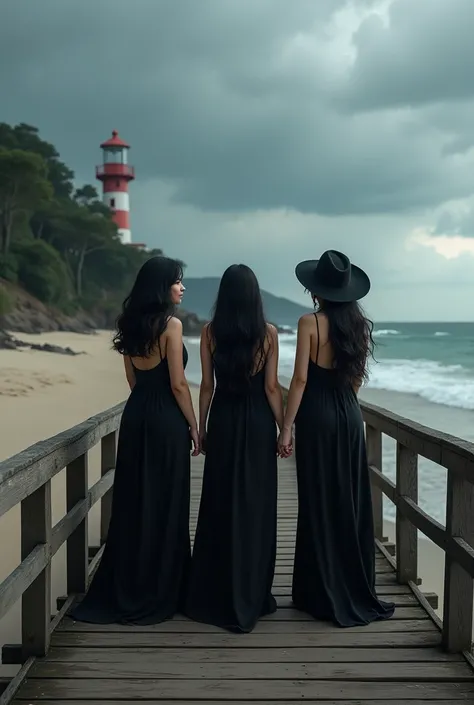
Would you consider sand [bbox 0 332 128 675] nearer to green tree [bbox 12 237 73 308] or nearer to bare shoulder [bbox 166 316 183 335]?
bare shoulder [bbox 166 316 183 335]

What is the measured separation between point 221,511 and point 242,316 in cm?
89

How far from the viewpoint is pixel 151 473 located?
3621 millimetres

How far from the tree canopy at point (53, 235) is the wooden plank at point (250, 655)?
1342 inches

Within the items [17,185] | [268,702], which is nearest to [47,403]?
[268,702]

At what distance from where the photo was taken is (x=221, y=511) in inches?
142

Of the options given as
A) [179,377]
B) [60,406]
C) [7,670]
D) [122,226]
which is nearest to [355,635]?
[179,377]

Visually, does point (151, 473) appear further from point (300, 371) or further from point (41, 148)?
point (41, 148)

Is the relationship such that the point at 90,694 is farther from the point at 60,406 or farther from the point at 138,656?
the point at 60,406

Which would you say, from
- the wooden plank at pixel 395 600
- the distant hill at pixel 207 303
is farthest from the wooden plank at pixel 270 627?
the distant hill at pixel 207 303

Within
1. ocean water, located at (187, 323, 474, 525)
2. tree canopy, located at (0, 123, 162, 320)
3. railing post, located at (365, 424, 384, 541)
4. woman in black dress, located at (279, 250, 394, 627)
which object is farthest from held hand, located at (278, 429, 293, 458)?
tree canopy, located at (0, 123, 162, 320)

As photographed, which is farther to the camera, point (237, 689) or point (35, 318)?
point (35, 318)

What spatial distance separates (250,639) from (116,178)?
5608cm

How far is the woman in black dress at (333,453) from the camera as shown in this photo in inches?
141

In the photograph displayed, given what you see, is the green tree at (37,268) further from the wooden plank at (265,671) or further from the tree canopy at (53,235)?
the wooden plank at (265,671)
